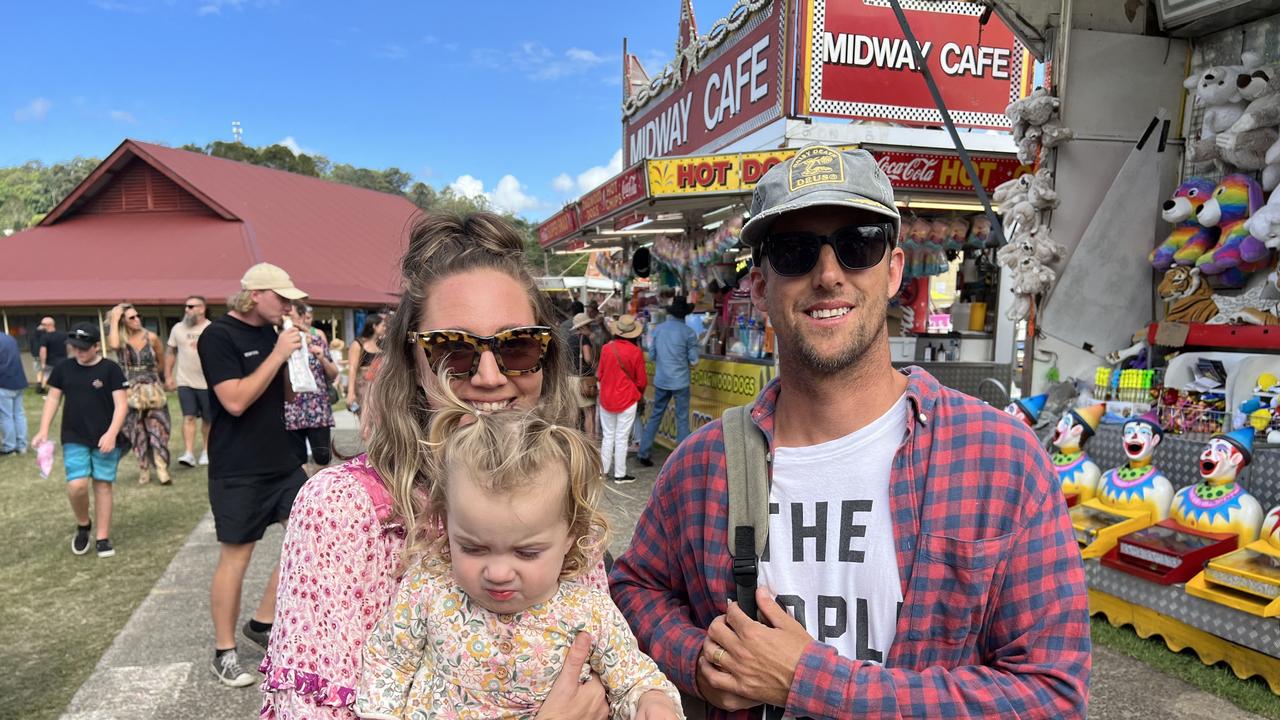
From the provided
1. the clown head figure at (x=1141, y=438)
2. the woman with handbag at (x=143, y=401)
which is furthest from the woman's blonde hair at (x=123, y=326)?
the clown head figure at (x=1141, y=438)

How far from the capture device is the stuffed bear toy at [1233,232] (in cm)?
521

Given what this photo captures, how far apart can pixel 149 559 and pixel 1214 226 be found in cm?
885

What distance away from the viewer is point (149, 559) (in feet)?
19.5

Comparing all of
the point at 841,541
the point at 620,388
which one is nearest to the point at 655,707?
the point at 841,541

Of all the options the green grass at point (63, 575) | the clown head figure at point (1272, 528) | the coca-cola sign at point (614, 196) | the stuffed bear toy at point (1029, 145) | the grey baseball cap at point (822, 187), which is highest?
the stuffed bear toy at point (1029, 145)

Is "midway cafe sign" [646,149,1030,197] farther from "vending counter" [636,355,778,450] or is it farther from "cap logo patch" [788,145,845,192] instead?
"cap logo patch" [788,145,845,192]

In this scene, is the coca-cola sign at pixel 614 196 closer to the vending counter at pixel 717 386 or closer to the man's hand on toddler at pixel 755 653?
the vending counter at pixel 717 386

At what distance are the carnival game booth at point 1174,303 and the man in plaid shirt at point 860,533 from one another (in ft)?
10.6

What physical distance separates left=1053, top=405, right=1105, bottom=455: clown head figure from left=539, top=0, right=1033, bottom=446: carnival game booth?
1.08 m

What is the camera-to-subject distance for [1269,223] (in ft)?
16.3

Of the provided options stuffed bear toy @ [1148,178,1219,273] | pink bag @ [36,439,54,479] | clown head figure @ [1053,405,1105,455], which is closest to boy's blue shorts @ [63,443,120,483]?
Result: pink bag @ [36,439,54,479]

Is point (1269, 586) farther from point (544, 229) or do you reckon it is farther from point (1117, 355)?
point (544, 229)

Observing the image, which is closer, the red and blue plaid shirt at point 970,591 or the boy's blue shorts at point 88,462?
the red and blue plaid shirt at point 970,591

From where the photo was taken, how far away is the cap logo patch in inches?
59.9
